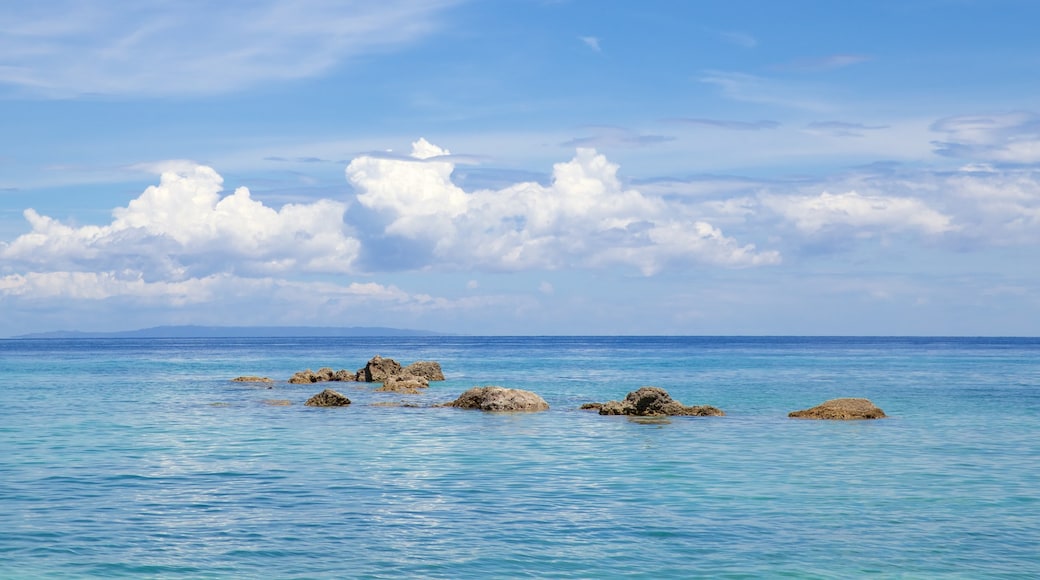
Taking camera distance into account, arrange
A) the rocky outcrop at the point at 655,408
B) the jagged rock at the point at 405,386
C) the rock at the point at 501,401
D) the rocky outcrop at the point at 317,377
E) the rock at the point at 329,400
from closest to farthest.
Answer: the rocky outcrop at the point at 655,408 → the rock at the point at 501,401 → the rock at the point at 329,400 → the jagged rock at the point at 405,386 → the rocky outcrop at the point at 317,377

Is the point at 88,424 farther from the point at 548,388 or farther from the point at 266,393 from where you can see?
the point at 548,388

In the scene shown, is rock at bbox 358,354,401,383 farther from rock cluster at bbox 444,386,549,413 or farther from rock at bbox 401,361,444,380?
rock cluster at bbox 444,386,549,413

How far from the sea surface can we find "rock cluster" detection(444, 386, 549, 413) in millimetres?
1971

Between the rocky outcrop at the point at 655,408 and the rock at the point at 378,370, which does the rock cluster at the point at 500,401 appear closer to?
the rocky outcrop at the point at 655,408

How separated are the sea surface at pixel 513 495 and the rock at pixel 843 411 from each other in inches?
42.5

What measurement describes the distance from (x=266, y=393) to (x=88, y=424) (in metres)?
20.0

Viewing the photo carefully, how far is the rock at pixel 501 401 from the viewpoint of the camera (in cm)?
4556

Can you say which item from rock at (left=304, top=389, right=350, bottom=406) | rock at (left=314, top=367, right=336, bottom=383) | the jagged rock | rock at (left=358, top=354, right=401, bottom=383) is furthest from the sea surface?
rock at (left=314, top=367, right=336, bottom=383)

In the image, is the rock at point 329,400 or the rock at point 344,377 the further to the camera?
the rock at point 344,377

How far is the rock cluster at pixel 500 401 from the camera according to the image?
149 feet

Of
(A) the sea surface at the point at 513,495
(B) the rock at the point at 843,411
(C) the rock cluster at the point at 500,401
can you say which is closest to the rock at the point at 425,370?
(C) the rock cluster at the point at 500,401

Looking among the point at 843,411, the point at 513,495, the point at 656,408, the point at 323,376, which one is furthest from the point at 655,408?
the point at 323,376

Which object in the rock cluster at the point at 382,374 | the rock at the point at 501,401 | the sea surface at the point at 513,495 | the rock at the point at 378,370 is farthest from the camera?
the rock at the point at 378,370

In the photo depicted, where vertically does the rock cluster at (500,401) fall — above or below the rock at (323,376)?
above
